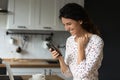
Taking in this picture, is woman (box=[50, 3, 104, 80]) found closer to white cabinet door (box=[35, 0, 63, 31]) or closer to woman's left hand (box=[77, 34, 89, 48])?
woman's left hand (box=[77, 34, 89, 48])

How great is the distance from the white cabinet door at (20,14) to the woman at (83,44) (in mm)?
2557

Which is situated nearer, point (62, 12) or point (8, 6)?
point (62, 12)

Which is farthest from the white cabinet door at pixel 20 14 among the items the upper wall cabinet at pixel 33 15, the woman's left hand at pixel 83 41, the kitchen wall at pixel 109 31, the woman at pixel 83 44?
the woman's left hand at pixel 83 41

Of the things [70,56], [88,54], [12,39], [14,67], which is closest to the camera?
[88,54]

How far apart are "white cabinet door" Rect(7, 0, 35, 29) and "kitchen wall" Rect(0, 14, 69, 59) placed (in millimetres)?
371

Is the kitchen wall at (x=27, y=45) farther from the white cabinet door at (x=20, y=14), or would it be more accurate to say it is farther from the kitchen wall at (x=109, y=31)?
the kitchen wall at (x=109, y=31)

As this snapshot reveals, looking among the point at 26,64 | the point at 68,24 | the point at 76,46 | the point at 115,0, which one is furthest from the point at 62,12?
the point at 115,0

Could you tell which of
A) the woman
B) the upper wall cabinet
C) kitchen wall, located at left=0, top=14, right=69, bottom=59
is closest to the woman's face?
the woman

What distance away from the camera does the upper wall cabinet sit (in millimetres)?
4332

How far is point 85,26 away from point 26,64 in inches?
100.0

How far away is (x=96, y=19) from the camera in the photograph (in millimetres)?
4734

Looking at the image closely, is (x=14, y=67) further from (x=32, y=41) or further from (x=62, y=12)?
(x=62, y=12)

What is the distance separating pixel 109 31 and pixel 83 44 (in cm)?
287

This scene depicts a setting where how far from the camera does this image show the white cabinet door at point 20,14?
4320 millimetres
